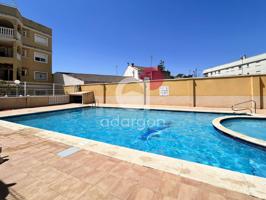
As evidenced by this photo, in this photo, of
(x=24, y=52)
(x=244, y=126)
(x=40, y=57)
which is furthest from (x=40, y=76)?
(x=244, y=126)

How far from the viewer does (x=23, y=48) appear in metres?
21.0

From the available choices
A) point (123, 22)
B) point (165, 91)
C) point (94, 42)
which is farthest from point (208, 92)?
point (94, 42)

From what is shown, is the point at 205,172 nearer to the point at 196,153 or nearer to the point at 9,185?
the point at 196,153

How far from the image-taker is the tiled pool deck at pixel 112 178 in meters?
2.36

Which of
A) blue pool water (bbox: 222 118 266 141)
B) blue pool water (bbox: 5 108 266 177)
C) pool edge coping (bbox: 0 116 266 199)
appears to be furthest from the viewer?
blue pool water (bbox: 222 118 266 141)

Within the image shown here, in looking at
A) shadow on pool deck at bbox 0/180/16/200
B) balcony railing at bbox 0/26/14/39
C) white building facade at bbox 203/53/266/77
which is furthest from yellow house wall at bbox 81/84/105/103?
white building facade at bbox 203/53/266/77

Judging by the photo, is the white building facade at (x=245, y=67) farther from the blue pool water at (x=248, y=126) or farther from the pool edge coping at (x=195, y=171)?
the pool edge coping at (x=195, y=171)

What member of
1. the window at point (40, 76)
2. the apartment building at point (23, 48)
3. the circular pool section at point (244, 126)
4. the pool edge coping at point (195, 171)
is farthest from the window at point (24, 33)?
the circular pool section at point (244, 126)

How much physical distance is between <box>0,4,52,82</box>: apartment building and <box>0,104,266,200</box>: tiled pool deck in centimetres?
2026

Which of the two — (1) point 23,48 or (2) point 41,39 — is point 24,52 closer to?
(1) point 23,48

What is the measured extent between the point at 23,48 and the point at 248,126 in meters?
26.8

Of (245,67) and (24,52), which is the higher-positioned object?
(245,67)

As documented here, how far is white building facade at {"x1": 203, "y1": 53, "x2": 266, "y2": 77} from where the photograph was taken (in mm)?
32178

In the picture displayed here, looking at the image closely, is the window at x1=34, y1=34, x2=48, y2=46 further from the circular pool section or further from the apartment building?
the circular pool section
